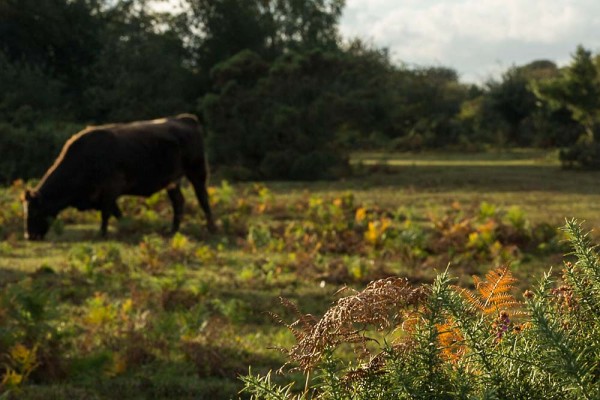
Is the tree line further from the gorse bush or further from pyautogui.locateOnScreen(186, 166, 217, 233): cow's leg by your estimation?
the gorse bush

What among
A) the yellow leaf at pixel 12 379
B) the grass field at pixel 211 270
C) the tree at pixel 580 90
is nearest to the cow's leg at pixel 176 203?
the grass field at pixel 211 270

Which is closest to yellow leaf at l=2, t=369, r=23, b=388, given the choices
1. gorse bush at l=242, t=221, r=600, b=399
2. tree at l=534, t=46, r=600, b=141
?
gorse bush at l=242, t=221, r=600, b=399

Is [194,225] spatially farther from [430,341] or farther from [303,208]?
[430,341]

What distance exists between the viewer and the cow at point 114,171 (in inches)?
479

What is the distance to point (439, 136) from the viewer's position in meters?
39.9

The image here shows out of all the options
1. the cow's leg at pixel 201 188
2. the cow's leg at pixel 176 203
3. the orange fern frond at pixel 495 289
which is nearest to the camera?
the orange fern frond at pixel 495 289

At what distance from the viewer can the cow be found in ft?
39.9

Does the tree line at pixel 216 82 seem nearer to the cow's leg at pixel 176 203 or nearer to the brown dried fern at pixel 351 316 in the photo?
the cow's leg at pixel 176 203

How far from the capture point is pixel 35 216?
1208 centimetres

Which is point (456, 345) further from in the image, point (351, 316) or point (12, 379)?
point (12, 379)

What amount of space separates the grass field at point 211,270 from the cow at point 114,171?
36 centimetres

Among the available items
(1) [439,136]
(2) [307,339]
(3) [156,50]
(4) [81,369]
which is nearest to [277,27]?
(3) [156,50]

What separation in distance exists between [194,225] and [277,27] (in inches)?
787

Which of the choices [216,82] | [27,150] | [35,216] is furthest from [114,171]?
[216,82]
